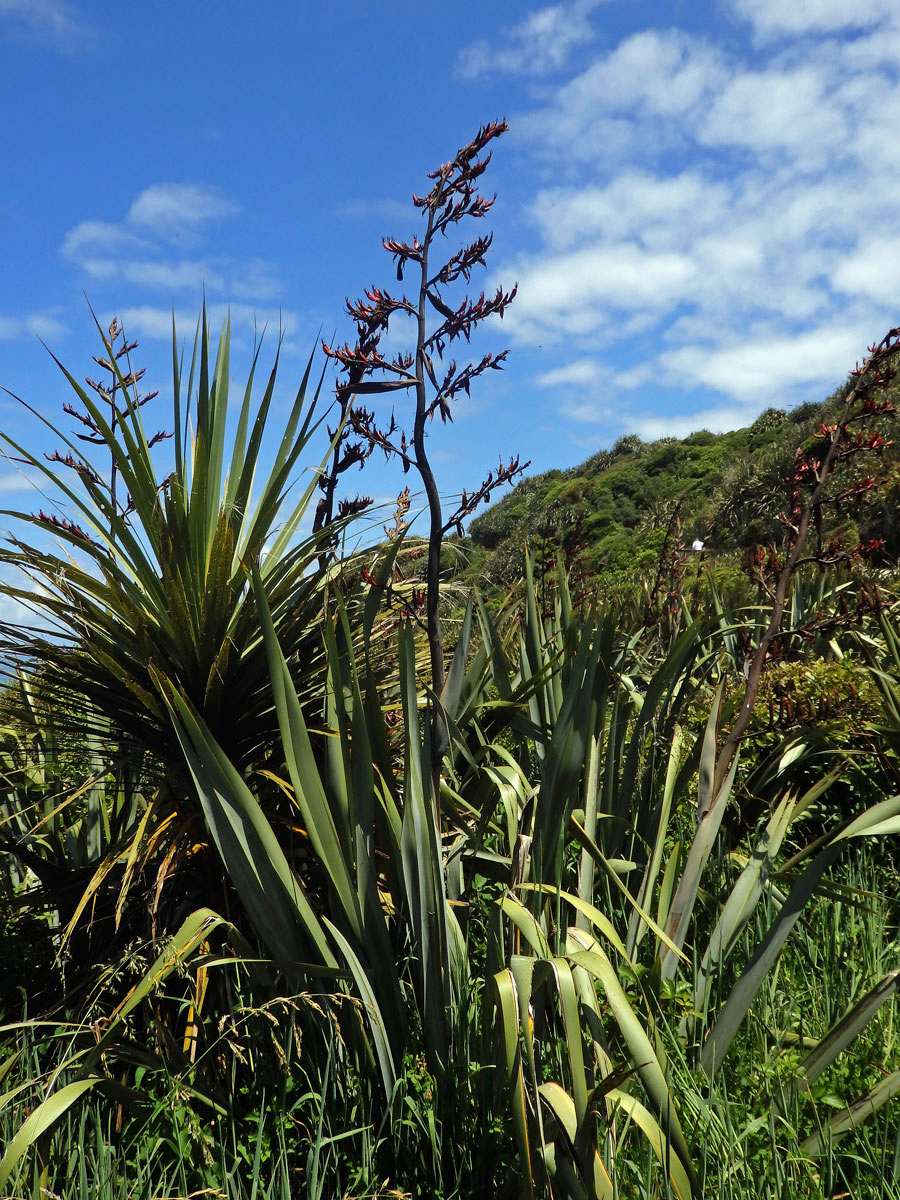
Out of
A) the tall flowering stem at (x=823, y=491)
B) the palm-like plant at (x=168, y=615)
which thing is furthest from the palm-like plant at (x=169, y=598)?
the tall flowering stem at (x=823, y=491)

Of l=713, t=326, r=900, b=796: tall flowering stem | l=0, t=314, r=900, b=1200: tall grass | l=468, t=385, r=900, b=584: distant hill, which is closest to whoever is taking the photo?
l=0, t=314, r=900, b=1200: tall grass

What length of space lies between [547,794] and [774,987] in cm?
86

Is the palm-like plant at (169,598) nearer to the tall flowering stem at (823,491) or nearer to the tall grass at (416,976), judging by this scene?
the tall grass at (416,976)

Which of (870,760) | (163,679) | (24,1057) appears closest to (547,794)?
(163,679)

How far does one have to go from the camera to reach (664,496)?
2627 cm

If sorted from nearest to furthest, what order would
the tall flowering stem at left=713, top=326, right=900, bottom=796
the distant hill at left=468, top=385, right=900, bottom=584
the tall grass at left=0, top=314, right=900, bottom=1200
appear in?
the tall grass at left=0, top=314, right=900, bottom=1200
the tall flowering stem at left=713, top=326, right=900, bottom=796
the distant hill at left=468, top=385, right=900, bottom=584

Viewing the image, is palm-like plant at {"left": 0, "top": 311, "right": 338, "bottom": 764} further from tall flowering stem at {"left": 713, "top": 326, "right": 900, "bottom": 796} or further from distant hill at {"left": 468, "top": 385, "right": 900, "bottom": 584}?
distant hill at {"left": 468, "top": 385, "right": 900, "bottom": 584}

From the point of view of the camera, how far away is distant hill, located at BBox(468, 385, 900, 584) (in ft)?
58.6

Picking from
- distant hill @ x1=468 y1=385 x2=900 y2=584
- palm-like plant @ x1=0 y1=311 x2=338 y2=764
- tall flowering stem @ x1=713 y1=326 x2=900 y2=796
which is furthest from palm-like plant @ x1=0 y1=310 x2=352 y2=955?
distant hill @ x1=468 y1=385 x2=900 y2=584

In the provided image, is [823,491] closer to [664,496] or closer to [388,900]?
[388,900]

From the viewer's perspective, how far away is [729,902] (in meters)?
2.33

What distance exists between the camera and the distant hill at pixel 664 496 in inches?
704

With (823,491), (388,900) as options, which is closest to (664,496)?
(823,491)

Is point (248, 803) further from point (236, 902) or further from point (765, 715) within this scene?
point (765, 715)
